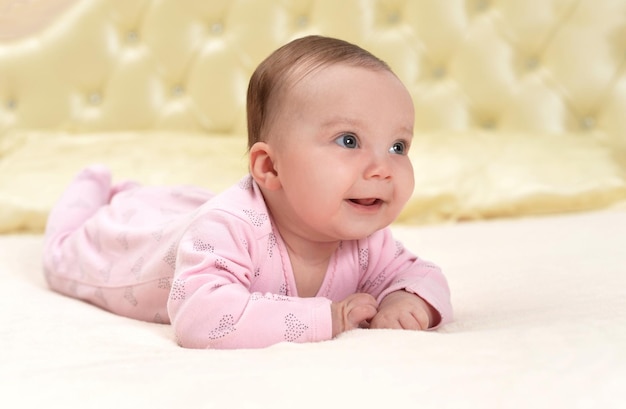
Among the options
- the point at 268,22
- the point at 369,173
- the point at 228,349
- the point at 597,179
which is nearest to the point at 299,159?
the point at 369,173

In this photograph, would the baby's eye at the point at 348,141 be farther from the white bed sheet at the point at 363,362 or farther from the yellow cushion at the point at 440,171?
the yellow cushion at the point at 440,171

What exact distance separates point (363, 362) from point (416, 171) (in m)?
1.42

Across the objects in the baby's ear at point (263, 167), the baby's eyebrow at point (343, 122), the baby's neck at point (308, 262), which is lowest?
the baby's neck at point (308, 262)

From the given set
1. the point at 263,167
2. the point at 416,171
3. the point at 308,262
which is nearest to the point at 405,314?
the point at 308,262

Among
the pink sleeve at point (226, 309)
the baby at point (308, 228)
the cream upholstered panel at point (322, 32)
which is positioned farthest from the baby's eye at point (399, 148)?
A: the cream upholstered panel at point (322, 32)

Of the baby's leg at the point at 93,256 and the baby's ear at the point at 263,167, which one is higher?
the baby's ear at the point at 263,167

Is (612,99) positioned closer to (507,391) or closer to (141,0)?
(141,0)

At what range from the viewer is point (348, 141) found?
106 centimetres

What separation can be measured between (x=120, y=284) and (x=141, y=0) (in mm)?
1713

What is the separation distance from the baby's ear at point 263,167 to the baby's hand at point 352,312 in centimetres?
20

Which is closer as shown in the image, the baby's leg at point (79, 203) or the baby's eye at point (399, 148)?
the baby's eye at point (399, 148)

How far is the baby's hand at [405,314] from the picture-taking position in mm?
1032

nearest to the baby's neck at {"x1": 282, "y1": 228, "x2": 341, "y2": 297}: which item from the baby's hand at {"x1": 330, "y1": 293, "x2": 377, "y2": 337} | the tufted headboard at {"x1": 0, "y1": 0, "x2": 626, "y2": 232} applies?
the baby's hand at {"x1": 330, "y1": 293, "x2": 377, "y2": 337}

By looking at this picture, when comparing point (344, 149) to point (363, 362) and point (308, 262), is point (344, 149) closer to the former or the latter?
point (308, 262)
